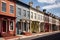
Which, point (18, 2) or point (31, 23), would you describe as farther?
point (31, 23)

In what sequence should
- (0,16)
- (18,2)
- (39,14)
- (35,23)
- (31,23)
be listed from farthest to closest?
(39,14), (35,23), (31,23), (18,2), (0,16)

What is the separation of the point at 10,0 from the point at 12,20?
3.91 m

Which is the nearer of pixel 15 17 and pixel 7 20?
pixel 7 20

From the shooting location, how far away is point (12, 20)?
1356 inches

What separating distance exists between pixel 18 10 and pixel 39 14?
18.1 meters

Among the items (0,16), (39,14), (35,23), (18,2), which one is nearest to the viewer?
(0,16)

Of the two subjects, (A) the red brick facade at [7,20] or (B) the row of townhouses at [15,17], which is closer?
(A) the red brick facade at [7,20]

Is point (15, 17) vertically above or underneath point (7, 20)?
above

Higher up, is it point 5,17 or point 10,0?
point 10,0

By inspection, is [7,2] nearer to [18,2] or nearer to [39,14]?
[18,2]

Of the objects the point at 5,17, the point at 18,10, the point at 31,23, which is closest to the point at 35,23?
the point at 31,23

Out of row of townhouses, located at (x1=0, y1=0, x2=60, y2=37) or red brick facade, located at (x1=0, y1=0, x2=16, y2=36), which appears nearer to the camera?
Result: red brick facade, located at (x1=0, y1=0, x2=16, y2=36)

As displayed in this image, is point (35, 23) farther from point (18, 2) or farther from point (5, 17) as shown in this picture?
point (5, 17)

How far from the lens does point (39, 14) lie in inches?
2168
